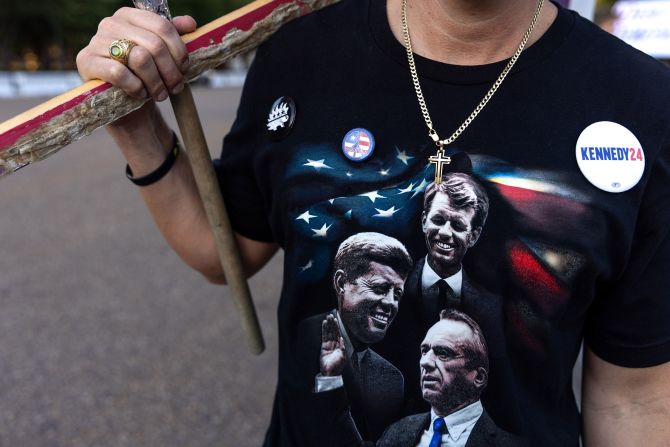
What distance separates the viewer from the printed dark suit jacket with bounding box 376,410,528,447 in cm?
117

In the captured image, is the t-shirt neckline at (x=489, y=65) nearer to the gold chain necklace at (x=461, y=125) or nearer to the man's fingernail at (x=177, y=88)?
the gold chain necklace at (x=461, y=125)

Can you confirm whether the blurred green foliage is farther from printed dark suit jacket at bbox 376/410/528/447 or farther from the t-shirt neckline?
printed dark suit jacket at bbox 376/410/528/447

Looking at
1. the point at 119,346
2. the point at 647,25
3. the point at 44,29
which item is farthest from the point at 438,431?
the point at 44,29

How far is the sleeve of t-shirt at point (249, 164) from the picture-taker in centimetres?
130

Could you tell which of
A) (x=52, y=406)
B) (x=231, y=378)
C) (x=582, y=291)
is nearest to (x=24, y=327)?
(x=52, y=406)

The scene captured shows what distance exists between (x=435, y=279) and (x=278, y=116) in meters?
0.42

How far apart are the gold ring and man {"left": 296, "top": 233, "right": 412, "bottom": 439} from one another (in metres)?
0.48

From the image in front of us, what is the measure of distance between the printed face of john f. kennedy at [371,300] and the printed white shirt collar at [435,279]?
0.04 meters

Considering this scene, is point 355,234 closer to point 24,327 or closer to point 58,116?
point 58,116

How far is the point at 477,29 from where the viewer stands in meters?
1.13

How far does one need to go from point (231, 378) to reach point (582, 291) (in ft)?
9.66

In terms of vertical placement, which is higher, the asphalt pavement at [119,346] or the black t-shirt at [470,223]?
the black t-shirt at [470,223]

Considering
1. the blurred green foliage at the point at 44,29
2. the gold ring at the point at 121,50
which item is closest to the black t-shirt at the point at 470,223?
the gold ring at the point at 121,50

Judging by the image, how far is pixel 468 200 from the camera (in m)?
1.10
